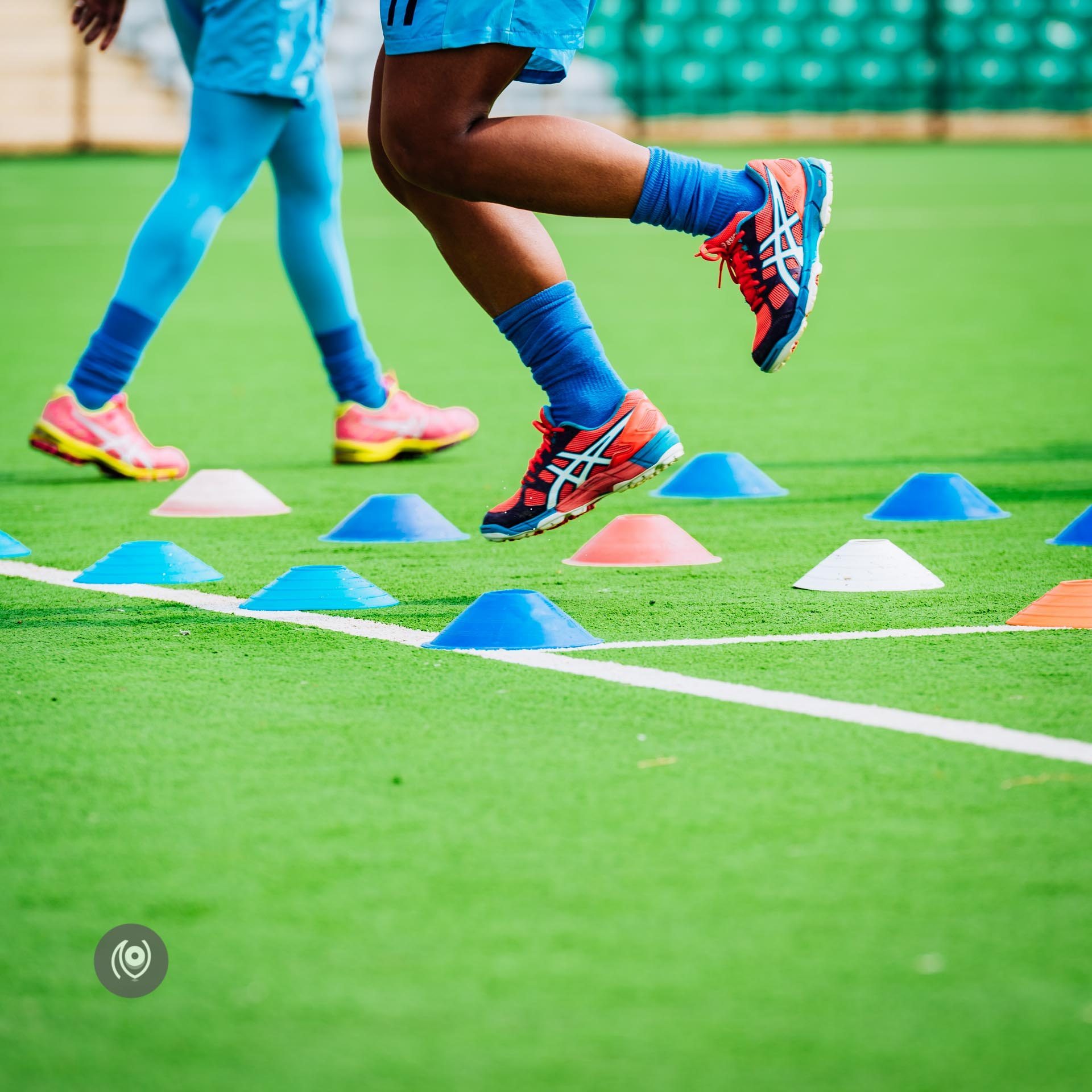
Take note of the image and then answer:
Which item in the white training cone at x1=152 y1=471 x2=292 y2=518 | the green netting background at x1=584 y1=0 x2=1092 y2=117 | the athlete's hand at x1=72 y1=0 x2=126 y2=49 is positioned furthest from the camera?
the green netting background at x1=584 y1=0 x2=1092 y2=117

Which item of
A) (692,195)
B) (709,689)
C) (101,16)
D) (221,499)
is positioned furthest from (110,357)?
(709,689)

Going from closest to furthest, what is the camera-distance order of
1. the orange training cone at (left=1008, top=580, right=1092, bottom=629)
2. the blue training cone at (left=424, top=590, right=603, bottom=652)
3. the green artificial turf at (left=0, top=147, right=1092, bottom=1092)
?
1. the green artificial turf at (left=0, top=147, right=1092, bottom=1092)
2. the blue training cone at (left=424, top=590, right=603, bottom=652)
3. the orange training cone at (left=1008, top=580, right=1092, bottom=629)

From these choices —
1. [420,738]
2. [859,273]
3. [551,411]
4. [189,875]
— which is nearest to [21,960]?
[189,875]

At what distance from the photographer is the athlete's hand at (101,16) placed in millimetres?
5555

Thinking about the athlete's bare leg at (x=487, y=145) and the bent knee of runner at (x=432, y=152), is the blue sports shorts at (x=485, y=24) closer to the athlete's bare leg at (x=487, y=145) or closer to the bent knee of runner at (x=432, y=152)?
the athlete's bare leg at (x=487, y=145)

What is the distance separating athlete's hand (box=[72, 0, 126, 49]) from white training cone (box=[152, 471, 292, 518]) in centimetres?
137

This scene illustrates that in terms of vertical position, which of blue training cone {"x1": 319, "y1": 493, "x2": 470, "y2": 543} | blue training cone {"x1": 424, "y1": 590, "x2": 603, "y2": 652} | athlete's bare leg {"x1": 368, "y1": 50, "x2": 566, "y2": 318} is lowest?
blue training cone {"x1": 319, "y1": 493, "x2": 470, "y2": 543}

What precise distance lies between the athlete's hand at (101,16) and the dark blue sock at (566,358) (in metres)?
2.29

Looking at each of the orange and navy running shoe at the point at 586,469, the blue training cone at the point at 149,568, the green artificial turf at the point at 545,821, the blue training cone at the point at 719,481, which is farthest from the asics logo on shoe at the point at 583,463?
the blue training cone at the point at 719,481

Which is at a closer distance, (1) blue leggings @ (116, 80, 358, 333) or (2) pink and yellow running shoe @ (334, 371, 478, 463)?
(1) blue leggings @ (116, 80, 358, 333)

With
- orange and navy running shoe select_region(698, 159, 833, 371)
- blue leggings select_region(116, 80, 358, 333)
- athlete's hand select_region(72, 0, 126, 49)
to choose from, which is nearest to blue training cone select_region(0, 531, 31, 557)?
blue leggings select_region(116, 80, 358, 333)

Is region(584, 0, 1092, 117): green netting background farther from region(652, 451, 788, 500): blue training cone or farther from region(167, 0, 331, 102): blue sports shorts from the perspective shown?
region(652, 451, 788, 500): blue training cone

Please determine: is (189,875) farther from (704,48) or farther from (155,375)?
(704,48)

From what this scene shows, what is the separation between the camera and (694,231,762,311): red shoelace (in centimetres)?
367
